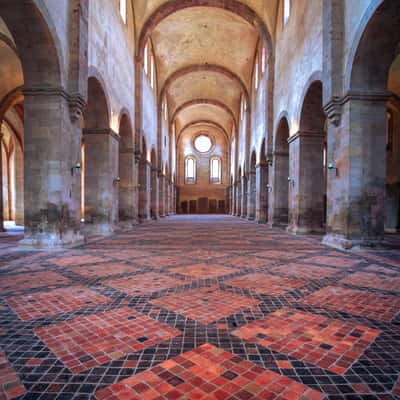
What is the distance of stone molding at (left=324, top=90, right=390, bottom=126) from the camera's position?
26.4 ft

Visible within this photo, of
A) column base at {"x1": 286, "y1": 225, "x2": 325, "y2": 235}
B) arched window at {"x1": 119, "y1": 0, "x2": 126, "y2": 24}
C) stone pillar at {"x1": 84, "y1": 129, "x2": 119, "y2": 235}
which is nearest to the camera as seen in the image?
stone pillar at {"x1": 84, "y1": 129, "x2": 119, "y2": 235}

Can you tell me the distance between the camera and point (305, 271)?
538 centimetres

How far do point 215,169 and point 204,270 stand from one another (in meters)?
42.8

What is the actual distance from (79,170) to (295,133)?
861 centimetres

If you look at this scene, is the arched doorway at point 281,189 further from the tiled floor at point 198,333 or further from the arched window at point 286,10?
the tiled floor at point 198,333

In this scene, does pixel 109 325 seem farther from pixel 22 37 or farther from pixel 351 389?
pixel 22 37

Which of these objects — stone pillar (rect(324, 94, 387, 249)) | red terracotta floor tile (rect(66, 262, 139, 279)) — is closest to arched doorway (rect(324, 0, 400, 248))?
stone pillar (rect(324, 94, 387, 249))

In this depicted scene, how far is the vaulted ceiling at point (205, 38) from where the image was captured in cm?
1750

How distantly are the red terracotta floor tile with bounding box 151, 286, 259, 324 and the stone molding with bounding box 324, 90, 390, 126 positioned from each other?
6846 mm

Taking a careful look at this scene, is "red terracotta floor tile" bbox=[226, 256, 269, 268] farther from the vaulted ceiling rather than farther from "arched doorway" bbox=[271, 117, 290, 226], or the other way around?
the vaulted ceiling

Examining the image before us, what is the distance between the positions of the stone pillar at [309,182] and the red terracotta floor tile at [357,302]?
319 inches

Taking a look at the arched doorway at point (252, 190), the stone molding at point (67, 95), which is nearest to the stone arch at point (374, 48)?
the stone molding at point (67, 95)

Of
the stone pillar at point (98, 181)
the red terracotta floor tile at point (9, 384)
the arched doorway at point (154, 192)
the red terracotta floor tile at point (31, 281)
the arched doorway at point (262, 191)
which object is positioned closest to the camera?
the red terracotta floor tile at point (9, 384)

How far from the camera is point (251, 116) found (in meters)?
25.6
